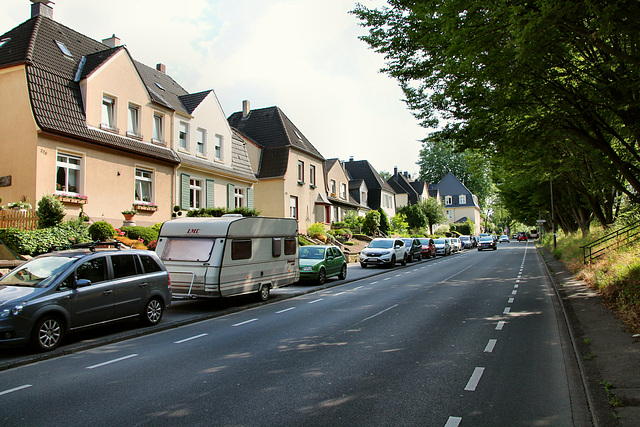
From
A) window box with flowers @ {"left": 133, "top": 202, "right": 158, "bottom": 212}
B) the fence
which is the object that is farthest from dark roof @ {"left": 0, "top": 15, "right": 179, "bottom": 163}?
the fence

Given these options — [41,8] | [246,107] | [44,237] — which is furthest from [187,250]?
[246,107]

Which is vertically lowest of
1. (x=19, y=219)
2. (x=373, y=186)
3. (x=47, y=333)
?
(x=47, y=333)

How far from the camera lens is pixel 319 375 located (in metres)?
6.31

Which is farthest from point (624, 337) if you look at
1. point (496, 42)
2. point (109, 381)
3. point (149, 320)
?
point (149, 320)

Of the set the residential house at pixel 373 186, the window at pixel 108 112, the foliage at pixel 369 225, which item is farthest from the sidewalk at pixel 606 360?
the residential house at pixel 373 186

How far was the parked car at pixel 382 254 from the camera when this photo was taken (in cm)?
2644

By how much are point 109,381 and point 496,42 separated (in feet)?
25.9

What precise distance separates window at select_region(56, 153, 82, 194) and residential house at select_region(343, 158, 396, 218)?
42.9 m

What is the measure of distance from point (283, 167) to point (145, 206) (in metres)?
15.5

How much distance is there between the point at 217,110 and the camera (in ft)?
91.5

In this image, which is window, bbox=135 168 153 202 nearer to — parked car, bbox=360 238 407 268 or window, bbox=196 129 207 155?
window, bbox=196 129 207 155

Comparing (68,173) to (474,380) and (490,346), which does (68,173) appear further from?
(474,380)

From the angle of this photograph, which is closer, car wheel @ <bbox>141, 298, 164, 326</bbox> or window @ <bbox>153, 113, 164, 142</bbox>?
car wheel @ <bbox>141, 298, 164, 326</bbox>

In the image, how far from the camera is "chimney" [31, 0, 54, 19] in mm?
20750
